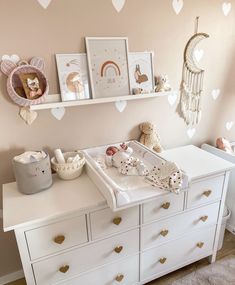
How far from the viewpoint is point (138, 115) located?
1.66 m

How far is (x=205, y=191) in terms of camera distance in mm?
1450

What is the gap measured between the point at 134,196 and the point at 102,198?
17 centimetres

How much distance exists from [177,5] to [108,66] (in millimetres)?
626

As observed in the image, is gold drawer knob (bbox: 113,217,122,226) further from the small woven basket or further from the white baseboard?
the white baseboard

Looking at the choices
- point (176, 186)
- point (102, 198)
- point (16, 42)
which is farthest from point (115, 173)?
point (16, 42)

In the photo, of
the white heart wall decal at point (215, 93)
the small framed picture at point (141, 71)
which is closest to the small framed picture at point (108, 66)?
the small framed picture at point (141, 71)

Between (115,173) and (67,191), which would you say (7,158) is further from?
(115,173)

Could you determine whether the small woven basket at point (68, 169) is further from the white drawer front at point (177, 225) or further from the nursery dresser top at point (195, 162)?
the nursery dresser top at point (195, 162)

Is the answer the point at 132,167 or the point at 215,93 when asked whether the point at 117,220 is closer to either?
the point at 132,167

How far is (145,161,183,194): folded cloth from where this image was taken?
3.91ft

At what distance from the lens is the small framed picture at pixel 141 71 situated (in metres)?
1.52

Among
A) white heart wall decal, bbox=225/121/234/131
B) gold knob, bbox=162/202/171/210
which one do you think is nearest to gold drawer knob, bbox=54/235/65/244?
gold knob, bbox=162/202/171/210

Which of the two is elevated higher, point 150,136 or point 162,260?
point 150,136

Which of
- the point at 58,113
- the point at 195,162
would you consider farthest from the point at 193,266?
the point at 58,113
